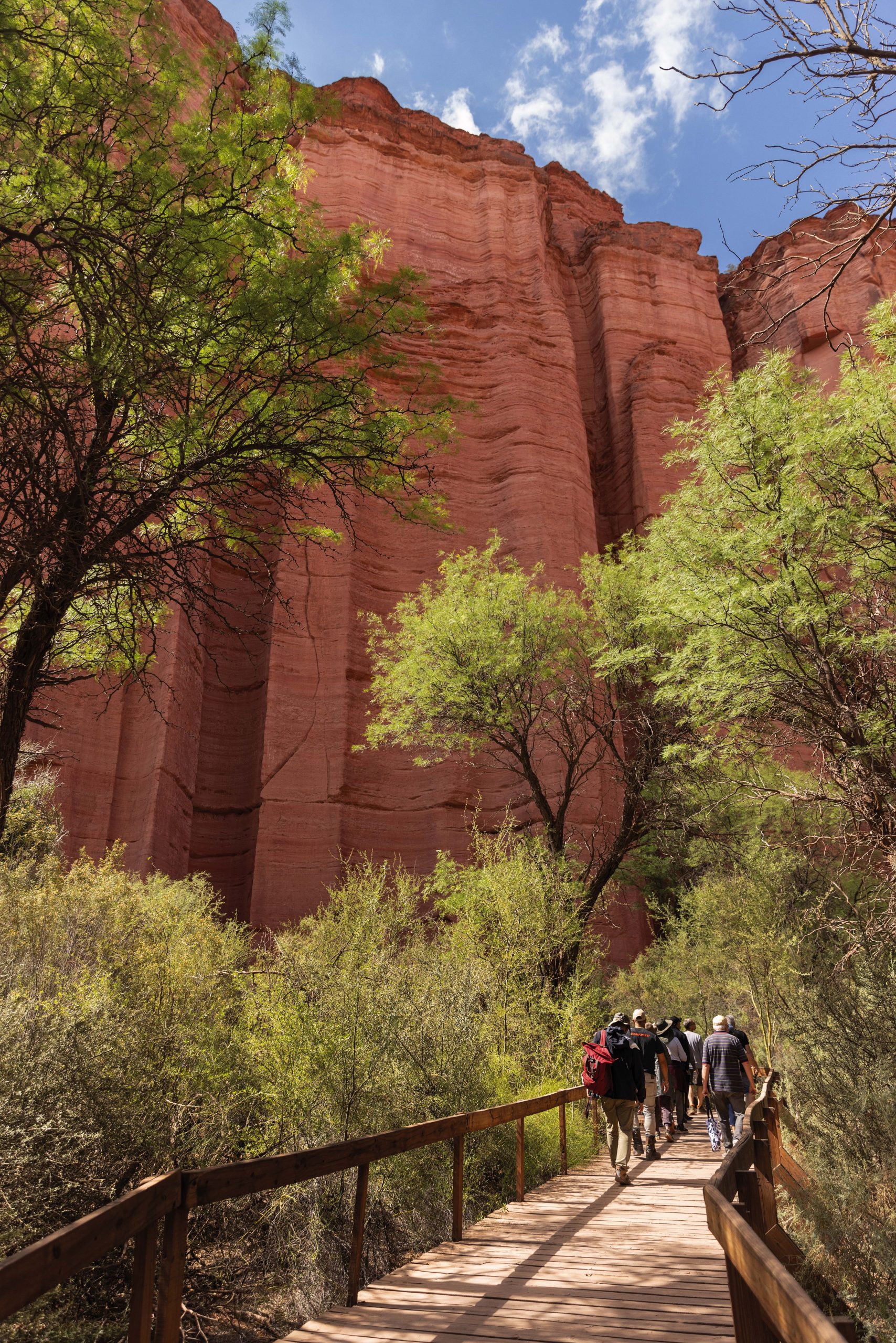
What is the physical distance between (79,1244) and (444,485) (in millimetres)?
34114

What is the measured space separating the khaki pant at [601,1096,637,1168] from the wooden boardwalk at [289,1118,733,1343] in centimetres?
87

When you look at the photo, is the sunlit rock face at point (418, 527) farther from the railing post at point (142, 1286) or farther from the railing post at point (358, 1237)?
the railing post at point (142, 1286)

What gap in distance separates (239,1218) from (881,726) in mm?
→ 8706

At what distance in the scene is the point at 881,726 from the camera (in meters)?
10.2

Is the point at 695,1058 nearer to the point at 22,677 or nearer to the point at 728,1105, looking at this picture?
the point at 728,1105

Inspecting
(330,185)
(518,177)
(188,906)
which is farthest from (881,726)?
(518,177)

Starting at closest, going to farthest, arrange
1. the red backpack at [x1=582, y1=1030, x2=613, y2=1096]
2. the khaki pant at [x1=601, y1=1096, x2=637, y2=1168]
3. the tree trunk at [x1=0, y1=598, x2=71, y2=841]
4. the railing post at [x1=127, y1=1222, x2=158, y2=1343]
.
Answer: the railing post at [x1=127, y1=1222, x2=158, y2=1343], the tree trunk at [x1=0, y1=598, x2=71, y2=841], the red backpack at [x1=582, y1=1030, x2=613, y2=1096], the khaki pant at [x1=601, y1=1096, x2=637, y2=1168]

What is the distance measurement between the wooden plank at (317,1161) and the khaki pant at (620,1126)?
74.3 inches

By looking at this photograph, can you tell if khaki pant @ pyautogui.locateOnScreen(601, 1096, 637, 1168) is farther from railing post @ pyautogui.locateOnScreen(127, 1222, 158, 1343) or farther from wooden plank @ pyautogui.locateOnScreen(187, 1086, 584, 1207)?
railing post @ pyautogui.locateOnScreen(127, 1222, 158, 1343)

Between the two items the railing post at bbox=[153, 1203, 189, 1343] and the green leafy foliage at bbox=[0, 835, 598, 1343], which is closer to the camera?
the railing post at bbox=[153, 1203, 189, 1343]

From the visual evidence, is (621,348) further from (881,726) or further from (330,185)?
(881,726)

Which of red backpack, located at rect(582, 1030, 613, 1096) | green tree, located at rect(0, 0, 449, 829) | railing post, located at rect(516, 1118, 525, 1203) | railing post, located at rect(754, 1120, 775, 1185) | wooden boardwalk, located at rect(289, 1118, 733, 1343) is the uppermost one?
green tree, located at rect(0, 0, 449, 829)

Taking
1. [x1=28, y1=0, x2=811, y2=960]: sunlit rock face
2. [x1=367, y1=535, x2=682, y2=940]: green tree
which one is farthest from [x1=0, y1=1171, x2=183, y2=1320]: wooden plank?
[x1=28, y1=0, x2=811, y2=960]: sunlit rock face

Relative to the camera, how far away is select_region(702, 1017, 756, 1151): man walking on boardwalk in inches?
384
